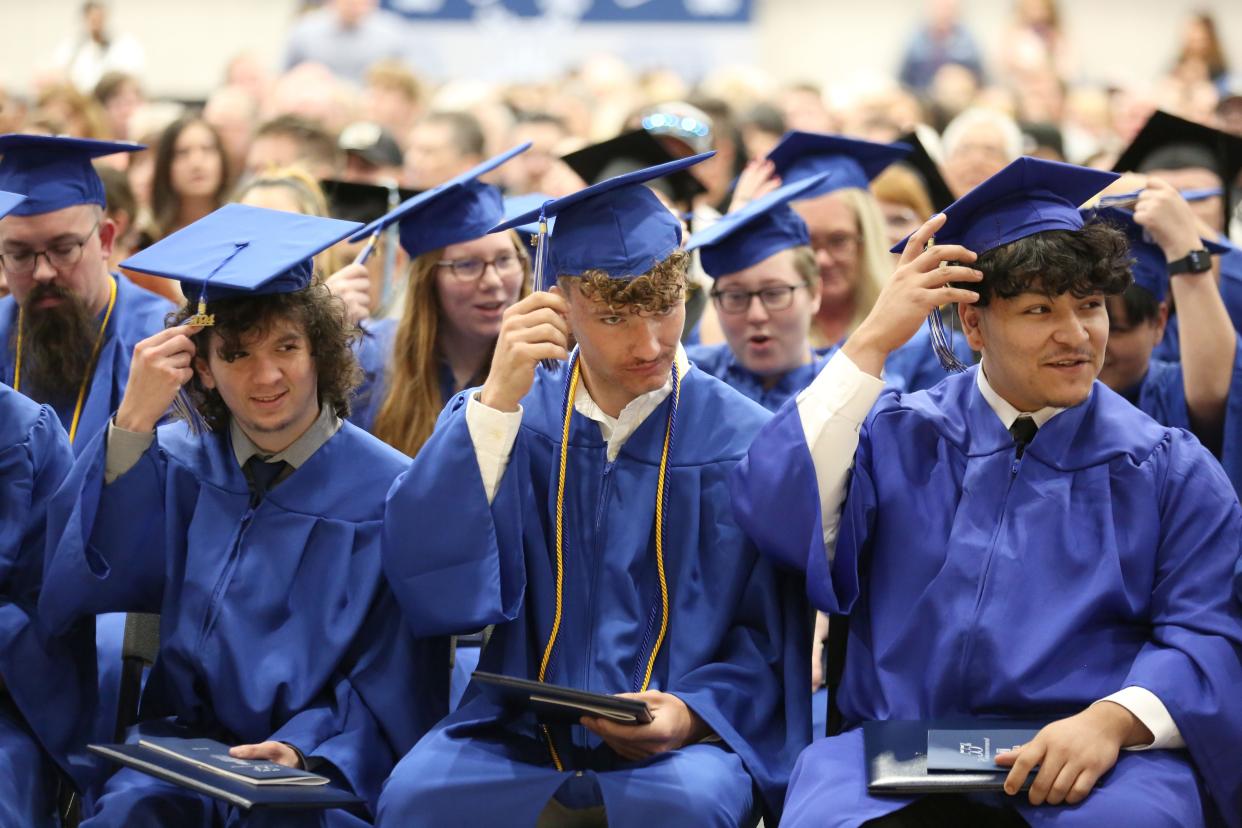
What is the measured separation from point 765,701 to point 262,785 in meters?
1.05

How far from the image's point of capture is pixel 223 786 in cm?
288

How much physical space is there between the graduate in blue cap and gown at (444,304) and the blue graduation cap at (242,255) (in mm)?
997

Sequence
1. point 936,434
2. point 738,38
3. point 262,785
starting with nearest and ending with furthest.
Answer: point 262,785 < point 936,434 < point 738,38

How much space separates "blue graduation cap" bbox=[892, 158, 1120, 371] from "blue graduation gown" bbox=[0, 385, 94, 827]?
6.78 feet

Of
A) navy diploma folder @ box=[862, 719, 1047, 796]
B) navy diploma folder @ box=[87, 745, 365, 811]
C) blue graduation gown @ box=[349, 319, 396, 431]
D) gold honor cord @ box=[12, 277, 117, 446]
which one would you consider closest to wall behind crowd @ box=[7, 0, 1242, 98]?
blue graduation gown @ box=[349, 319, 396, 431]

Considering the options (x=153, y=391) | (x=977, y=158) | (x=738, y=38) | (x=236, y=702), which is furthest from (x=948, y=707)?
(x=738, y=38)

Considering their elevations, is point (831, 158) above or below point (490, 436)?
above

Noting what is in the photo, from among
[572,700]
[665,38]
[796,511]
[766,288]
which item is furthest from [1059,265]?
[665,38]

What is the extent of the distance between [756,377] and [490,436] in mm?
1542

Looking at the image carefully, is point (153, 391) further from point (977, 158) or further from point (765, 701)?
point (977, 158)

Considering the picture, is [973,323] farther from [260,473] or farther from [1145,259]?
[260,473]

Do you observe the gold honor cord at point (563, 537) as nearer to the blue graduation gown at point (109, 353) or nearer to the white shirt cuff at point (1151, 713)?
the white shirt cuff at point (1151, 713)

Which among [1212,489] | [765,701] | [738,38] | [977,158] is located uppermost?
[738,38]

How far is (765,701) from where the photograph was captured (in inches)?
131
